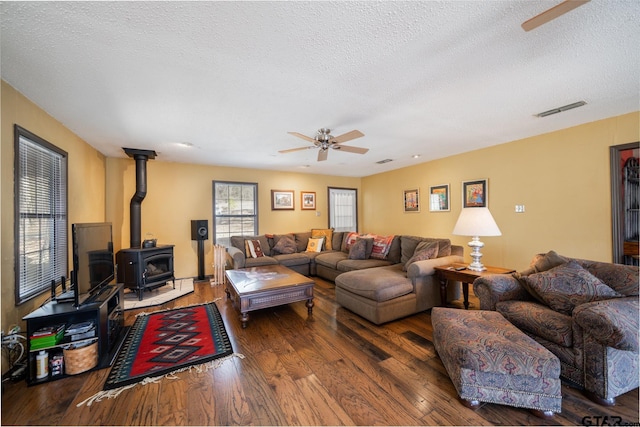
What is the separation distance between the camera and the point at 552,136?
3457 mm

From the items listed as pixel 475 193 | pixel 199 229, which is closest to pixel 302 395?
pixel 199 229

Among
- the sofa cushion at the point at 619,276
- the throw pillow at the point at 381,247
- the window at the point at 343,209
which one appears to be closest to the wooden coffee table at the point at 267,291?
the throw pillow at the point at 381,247

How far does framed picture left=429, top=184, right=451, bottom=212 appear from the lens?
488 centimetres

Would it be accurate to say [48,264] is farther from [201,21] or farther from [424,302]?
[424,302]

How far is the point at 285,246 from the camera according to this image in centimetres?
532

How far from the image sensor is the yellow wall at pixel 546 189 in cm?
305

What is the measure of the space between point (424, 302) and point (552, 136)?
2971 mm

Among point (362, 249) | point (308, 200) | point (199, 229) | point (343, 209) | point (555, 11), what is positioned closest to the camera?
point (555, 11)

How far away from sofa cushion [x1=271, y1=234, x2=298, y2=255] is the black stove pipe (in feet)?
8.04

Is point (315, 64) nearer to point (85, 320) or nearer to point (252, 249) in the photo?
point (85, 320)

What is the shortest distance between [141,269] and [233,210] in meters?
2.11

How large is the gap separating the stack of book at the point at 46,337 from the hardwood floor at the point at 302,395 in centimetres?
30

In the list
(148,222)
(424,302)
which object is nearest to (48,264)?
(148,222)

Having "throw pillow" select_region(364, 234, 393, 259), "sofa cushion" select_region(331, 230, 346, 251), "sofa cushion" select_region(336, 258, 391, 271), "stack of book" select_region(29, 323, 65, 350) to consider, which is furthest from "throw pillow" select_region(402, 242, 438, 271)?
"stack of book" select_region(29, 323, 65, 350)
